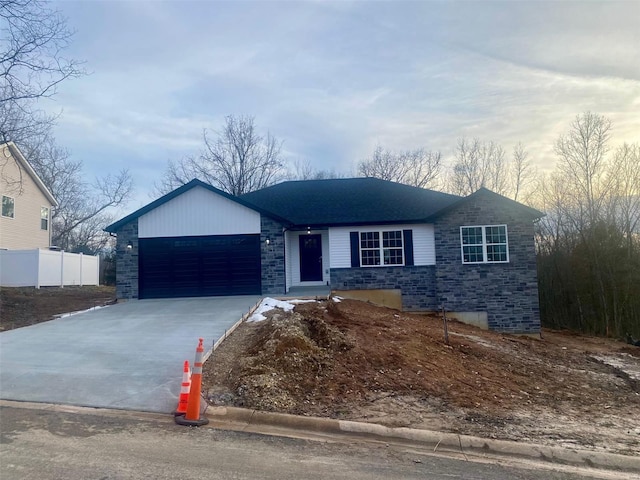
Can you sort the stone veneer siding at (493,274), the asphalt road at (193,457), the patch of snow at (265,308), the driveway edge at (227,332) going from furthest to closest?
the stone veneer siding at (493,274), the patch of snow at (265,308), the driveway edge at (227,332), the asphalt road at (193,457)

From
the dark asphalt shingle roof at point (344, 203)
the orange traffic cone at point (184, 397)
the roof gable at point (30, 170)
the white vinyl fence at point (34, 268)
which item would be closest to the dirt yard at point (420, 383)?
the orange traffic cone at point (184, 397)

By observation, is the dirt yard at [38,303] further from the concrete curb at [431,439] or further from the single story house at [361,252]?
the concrete curb at [431,439]

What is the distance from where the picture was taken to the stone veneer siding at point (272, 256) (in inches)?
653

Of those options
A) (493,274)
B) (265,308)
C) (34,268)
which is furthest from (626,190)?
(34,268)

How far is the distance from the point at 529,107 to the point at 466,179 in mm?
19039

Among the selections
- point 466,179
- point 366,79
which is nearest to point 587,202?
point 466,179

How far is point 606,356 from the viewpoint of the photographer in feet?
41.8

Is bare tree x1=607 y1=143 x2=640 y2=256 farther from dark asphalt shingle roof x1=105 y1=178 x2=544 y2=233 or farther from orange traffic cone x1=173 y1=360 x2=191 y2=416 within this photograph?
orange traffic cone x1=173 y1=360 x2=191 y2=416

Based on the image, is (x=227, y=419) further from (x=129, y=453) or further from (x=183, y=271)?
(x=183, y=271)

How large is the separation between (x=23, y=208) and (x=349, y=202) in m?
19.0

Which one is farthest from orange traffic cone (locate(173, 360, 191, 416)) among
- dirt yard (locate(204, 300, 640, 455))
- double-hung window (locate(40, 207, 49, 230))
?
double-hung window (locate(40, 207, 49, 230))

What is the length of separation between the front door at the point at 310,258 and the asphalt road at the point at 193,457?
44.6 feet

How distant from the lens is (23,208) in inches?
979

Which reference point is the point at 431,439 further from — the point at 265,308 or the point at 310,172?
the point at 310,172
